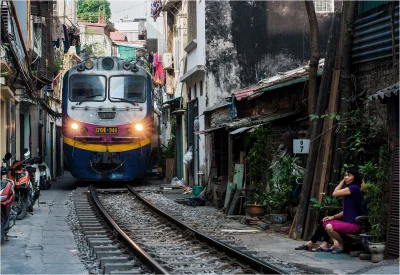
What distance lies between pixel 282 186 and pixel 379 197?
3.80m

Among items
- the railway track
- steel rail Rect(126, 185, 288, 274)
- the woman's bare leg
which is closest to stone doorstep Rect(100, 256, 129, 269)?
the railway track

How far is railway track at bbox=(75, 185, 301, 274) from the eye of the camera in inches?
372

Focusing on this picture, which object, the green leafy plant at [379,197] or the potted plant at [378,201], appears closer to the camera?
the potted plant at [378,201]

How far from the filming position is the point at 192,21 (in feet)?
87.1

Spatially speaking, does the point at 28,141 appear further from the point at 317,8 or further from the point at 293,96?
the point at 293,96

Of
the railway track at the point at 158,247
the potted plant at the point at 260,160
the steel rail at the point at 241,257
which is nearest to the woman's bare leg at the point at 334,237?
the railway track at the point at 158,247

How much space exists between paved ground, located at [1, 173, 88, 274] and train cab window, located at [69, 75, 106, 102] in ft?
23.5

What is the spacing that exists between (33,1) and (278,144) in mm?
16112

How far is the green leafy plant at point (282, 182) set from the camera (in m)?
13.9

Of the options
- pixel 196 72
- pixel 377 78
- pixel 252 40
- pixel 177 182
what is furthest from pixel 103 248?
pixel 177 182

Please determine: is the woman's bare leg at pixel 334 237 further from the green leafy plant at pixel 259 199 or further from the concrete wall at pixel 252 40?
the concrete wall at pixel 252 40

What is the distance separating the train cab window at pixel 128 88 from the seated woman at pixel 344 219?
14252 millimetres

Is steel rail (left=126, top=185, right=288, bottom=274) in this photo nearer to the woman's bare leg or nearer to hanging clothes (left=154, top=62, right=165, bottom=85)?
the woman's bare leg

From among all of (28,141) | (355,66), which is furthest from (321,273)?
(28,141)
